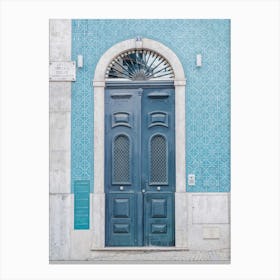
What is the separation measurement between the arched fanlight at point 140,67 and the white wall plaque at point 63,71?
598 mm

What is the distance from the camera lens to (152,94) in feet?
41.6

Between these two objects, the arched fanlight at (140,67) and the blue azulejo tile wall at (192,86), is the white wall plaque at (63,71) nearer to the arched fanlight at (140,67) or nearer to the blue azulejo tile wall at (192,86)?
the blue azulejo tile wall at (192,86)

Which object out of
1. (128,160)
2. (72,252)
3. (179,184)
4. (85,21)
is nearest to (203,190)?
(179,184)

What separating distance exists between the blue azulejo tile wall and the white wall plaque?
11 centimetres

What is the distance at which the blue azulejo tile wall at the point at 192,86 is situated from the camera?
41.1ft

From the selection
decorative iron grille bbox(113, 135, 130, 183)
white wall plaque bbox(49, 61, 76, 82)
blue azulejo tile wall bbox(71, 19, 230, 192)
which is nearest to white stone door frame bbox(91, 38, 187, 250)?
blue azulejo tile wall bbox(71, 19, 230, 192)

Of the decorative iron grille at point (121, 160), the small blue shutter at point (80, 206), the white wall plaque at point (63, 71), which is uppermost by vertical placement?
the white wall plaque at point (63, 71)

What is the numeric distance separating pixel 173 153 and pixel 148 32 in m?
2.08

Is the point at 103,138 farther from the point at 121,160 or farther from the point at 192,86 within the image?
the point at 192,86

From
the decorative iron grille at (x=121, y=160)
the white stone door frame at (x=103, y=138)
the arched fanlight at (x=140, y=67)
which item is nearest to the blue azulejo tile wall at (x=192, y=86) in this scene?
the white stone door frame at (x=103, y=138)

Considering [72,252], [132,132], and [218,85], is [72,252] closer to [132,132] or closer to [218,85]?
[132,132]

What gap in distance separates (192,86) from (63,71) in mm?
2183

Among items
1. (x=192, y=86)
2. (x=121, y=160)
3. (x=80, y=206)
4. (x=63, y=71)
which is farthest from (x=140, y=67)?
(x=80, y=206)

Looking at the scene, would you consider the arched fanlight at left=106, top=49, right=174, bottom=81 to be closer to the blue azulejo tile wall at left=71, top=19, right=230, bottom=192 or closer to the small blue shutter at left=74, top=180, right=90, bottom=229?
the blue azulejo tile wall at left=71, top=19, right=230, bottom=192
